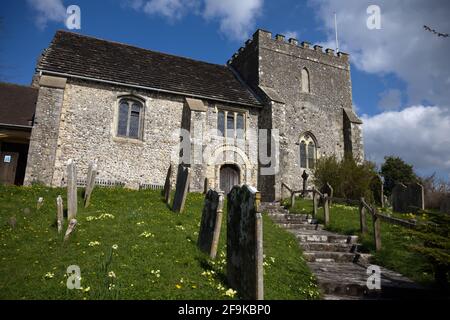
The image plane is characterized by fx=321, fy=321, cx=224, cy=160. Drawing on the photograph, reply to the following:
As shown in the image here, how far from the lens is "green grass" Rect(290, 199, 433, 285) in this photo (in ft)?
21.1

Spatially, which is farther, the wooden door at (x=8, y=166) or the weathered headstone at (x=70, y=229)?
the wooden door at (x=8, y=166)

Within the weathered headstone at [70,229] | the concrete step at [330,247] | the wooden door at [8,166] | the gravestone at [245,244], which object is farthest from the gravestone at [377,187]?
the wooden door at [8,166]

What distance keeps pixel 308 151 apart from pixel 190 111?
852 centimetres

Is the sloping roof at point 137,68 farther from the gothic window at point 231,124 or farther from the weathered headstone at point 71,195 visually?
the weathered headstone at point 71,195

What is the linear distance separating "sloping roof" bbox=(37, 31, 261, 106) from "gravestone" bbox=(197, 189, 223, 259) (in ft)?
37.7

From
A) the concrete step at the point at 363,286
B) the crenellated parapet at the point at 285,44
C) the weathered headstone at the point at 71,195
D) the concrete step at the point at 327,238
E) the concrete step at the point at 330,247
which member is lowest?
the concrete step at the point at 363,286

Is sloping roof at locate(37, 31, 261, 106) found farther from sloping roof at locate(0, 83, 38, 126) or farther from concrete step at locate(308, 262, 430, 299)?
concrete step at locate(308, 262, 430, 299)

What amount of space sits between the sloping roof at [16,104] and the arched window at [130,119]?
16.5 ft

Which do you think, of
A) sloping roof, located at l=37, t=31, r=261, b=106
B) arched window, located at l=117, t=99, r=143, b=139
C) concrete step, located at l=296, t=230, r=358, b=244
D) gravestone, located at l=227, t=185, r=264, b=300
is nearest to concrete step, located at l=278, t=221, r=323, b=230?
concrete step, located at l=296, t=230, r=358, b=244

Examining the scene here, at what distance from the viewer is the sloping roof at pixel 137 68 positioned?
16.0 metres

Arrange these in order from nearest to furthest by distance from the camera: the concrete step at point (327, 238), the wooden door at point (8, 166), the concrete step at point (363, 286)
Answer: the concrete step at point (363, 286), the concrete step at point (327, 238), the wooden door at point (8, 166)

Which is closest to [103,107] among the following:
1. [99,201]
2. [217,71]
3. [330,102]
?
[99,201]

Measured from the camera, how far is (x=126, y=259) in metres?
5.60
